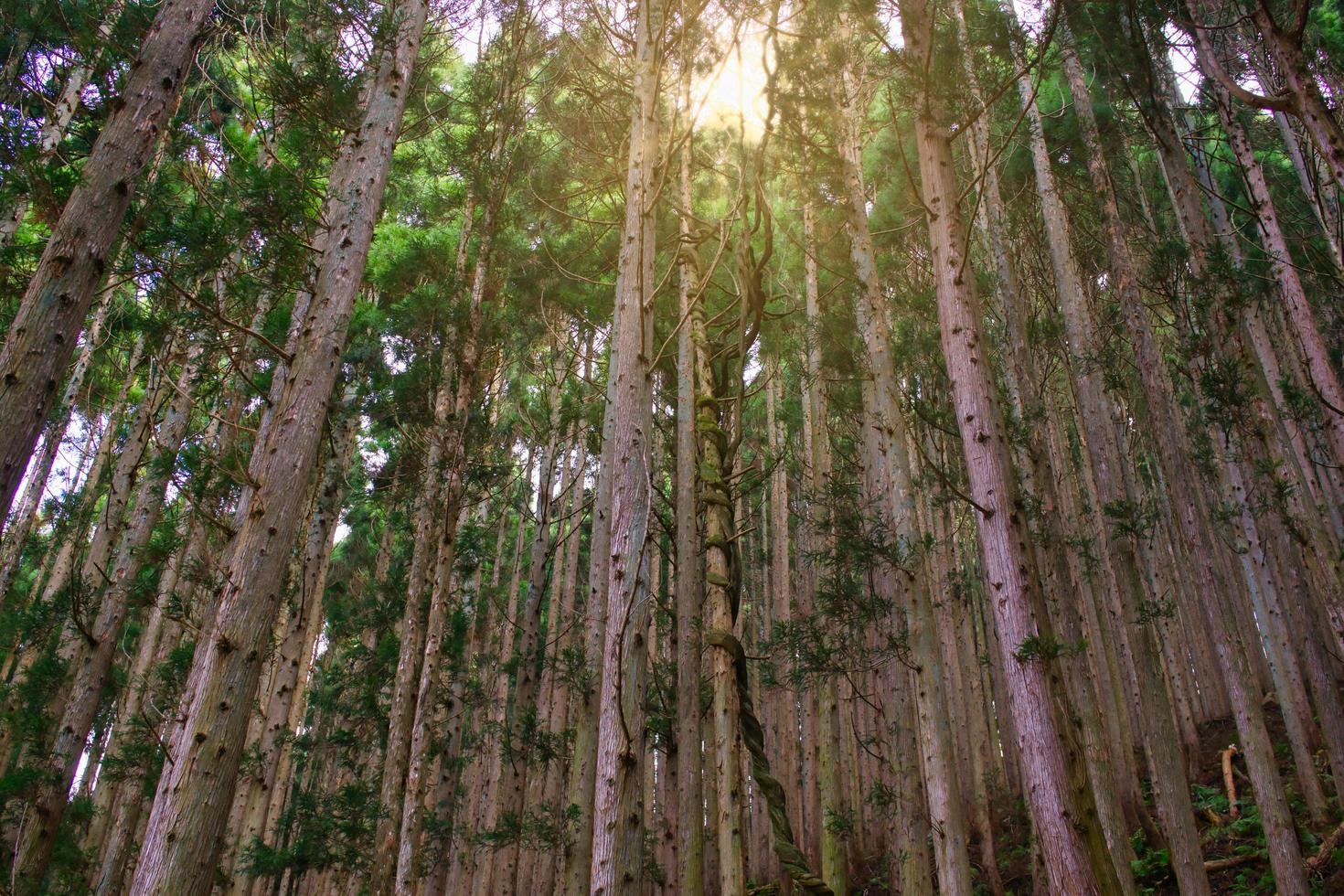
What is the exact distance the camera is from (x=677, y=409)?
736 centimetres

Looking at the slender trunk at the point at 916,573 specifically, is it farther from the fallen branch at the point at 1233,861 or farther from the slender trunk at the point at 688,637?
the fallen branch at the point at 1233,861

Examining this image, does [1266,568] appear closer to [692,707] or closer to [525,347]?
[692,707]

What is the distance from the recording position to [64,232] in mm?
3707

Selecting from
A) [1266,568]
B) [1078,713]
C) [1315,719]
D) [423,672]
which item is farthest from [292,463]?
[1315,719]

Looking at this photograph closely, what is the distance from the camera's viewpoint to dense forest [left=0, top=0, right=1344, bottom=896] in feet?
13.2

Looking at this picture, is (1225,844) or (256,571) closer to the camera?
(256,571)

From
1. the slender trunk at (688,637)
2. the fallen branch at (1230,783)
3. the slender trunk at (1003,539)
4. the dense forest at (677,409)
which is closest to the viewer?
the slender trunk at (1003,539)

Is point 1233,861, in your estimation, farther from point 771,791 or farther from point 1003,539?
point 771,791

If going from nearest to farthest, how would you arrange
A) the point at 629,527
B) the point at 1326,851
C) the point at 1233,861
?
the point at 629,527 → the point at 1326,851 → the point at 1233,861

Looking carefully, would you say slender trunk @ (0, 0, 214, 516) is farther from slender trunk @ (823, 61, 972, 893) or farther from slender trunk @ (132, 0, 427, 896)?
slender trunk @ (823, 61, 972, 893)

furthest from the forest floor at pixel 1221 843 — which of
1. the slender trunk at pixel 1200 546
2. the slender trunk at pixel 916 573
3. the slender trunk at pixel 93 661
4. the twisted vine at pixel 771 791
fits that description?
the slender trunk at pixel 93 661

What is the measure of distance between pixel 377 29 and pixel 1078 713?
10049mm

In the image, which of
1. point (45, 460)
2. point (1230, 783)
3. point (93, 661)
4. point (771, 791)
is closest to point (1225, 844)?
point (1230, 783)

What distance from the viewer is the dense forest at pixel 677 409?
4.02m
